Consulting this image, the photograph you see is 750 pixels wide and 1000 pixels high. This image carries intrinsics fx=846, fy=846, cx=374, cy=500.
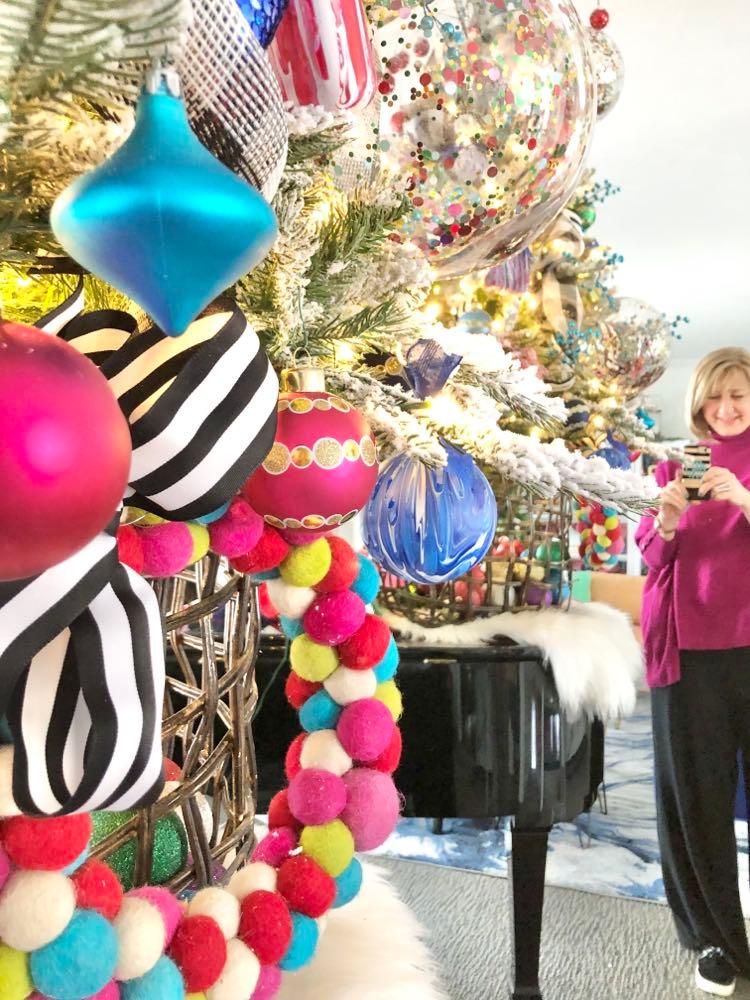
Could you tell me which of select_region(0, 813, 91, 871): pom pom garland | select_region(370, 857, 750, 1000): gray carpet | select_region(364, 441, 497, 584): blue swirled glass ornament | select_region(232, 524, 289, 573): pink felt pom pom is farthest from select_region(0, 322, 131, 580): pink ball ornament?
select_region(370, 857, 750, 1000): gray carpet

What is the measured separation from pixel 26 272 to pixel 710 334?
22.1 feet

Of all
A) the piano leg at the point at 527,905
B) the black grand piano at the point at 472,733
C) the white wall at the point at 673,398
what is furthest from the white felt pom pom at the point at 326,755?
the white wall at the point at 673,398

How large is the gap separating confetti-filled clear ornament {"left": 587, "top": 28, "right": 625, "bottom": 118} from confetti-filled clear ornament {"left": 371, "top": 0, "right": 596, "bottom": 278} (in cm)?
81

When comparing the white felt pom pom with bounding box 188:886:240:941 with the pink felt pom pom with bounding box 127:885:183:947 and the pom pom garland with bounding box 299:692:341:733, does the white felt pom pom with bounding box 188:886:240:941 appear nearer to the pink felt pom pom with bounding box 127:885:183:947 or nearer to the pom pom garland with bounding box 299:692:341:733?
the pink felt pom pom with bounding box 127:885:183:947

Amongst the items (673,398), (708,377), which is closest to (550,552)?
(708,377)

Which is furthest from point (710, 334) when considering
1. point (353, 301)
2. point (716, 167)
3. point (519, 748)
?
point (353, 301)

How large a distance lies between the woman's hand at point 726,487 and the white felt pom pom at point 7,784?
152 cm

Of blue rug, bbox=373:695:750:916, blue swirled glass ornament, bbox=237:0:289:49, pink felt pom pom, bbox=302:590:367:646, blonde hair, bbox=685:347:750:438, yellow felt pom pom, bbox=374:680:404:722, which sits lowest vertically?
blue rug, bbox=373:695:750:916

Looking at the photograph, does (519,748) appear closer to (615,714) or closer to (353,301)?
(615,714)

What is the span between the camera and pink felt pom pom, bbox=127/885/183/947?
40 centimetres

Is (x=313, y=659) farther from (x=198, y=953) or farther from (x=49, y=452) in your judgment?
(x=49, y=452)

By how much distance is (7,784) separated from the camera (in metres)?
0.29

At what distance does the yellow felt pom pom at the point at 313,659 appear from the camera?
1.85 ft

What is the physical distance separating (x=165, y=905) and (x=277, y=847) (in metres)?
0.15
